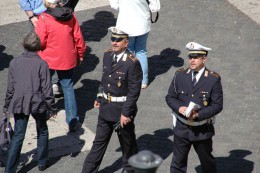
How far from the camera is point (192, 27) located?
41.5ft

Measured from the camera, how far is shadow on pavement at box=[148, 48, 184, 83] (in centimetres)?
1145

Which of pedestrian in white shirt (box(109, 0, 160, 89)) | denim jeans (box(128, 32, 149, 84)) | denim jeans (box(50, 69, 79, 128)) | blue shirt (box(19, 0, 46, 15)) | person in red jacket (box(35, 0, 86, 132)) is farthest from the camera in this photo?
blue shirt (box(19, 0, 46, 15))

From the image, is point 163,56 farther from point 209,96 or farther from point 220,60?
point 209,96

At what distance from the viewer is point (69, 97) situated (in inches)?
385

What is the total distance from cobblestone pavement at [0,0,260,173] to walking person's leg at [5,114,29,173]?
1.09 feet

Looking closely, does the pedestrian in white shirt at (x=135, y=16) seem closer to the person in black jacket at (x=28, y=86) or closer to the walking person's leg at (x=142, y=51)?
the walking person's leg at (x=142, y=51)

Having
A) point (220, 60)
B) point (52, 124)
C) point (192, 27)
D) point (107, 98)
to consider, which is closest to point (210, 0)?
point (192, 27)

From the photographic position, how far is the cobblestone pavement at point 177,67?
362 inches

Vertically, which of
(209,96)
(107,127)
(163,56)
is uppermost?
(209,96)

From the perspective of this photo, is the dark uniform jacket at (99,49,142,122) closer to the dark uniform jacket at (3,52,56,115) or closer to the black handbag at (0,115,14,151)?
the dark uniform jacket at (3,52,56,115)

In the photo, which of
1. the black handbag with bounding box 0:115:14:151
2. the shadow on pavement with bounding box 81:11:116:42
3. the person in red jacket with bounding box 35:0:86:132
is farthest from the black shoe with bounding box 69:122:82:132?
the shadow on pavement with bounding box 81:11:116:42

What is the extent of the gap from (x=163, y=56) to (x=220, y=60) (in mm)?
919

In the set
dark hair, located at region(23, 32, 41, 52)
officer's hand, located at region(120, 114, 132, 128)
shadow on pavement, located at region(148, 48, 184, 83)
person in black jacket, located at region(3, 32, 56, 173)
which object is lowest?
shadow on pavement, located at region(148, 48, 184, 83)

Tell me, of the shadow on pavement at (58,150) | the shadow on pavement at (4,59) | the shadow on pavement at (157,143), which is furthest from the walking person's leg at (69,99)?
the shadow on pavement at (4,59)
